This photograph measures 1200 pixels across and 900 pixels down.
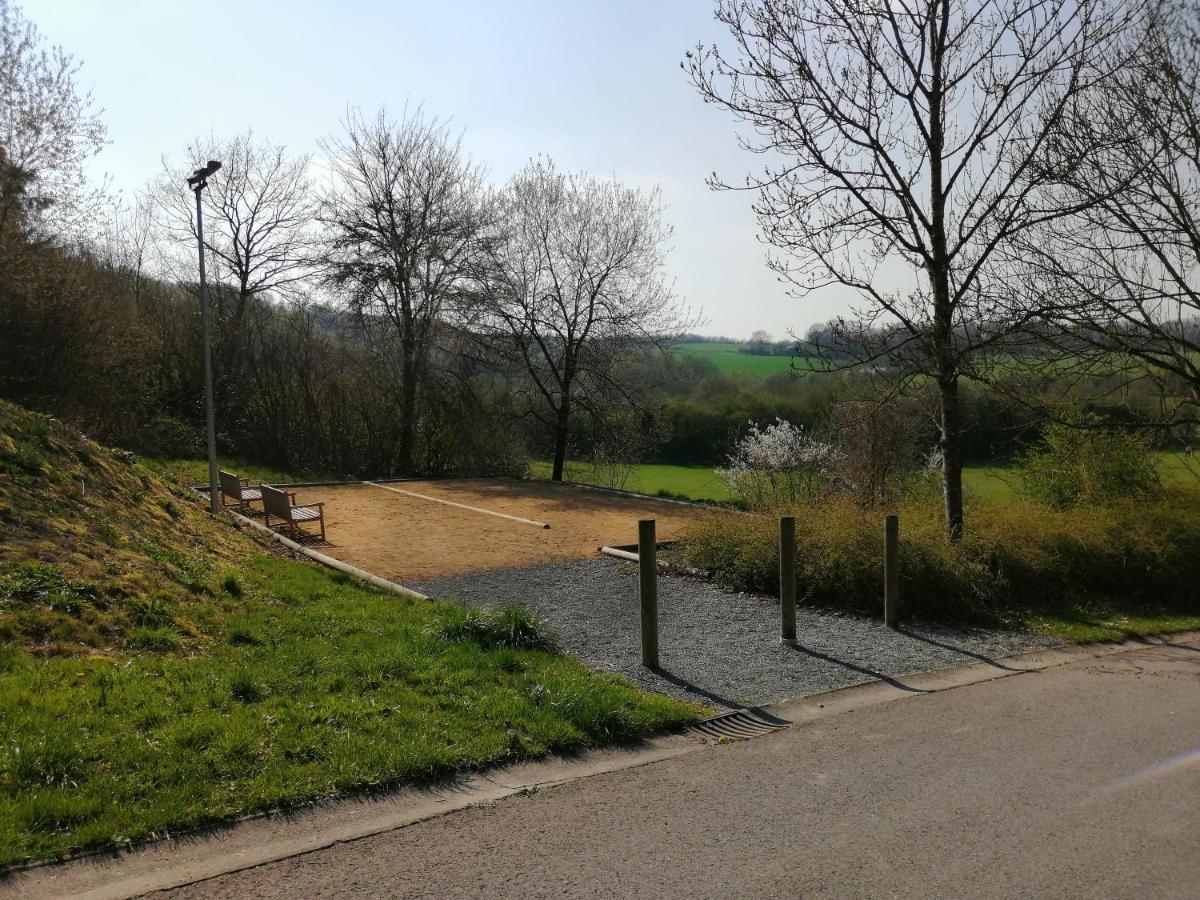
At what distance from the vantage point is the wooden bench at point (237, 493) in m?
14.5

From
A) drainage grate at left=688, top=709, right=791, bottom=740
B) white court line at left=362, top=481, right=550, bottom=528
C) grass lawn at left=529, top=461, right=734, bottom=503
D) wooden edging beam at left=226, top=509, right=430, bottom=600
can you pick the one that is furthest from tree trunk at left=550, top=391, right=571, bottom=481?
drainage grate at left=688, top=709, right=791, bottom=740

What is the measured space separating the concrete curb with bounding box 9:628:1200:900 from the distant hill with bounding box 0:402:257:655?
251 centimetres

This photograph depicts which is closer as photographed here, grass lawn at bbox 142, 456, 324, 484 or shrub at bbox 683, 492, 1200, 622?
shrub at bbox 683, 492, 1200, 622

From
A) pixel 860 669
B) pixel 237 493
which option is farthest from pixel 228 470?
pixel 860 669

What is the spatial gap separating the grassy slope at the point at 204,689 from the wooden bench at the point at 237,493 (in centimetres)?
608

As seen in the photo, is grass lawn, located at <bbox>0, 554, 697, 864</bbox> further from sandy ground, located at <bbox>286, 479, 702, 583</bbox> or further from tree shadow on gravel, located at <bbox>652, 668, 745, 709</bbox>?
sandy ground, located at <bbox>286, 479, 702, 583</bbox>

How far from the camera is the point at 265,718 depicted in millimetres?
4707

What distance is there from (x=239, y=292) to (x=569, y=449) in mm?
12463

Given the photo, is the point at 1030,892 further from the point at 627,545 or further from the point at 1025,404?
the point at 627,545

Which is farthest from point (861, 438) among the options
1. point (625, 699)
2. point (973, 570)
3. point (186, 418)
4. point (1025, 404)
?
point (186, 418)

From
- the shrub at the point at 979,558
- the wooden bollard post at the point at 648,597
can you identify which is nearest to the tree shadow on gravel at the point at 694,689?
the wooden bollard post at the point at 648,597

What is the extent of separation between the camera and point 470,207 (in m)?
24.0

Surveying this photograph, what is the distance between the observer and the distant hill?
5.80 m

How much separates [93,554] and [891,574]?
6868 mm
